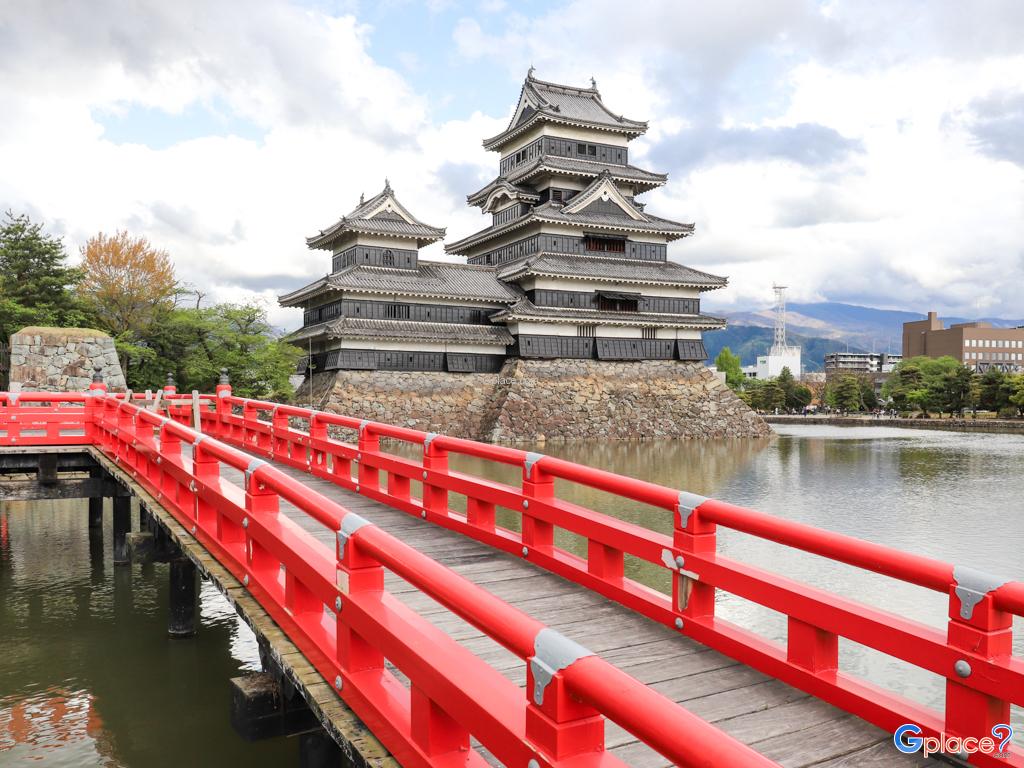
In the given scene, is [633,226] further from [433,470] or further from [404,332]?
[433,470]

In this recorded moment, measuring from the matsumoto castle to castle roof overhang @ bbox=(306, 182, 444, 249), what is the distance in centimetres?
7

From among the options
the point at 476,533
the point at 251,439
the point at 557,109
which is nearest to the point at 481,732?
the point at 476,533

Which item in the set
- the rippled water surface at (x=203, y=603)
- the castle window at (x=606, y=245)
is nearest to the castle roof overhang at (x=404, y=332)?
the castle window at (x=606, y=245)

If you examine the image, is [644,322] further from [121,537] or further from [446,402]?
[121,537]

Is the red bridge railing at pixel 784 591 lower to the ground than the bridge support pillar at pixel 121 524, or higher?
higher

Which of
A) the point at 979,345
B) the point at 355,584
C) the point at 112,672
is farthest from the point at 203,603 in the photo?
the point at 979,345

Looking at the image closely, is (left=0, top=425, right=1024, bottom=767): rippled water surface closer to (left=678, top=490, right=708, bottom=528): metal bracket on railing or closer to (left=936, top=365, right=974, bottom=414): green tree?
(left=678, top=490, right=708, bottom=528): metal bracket on railing

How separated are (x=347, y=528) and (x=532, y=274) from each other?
36036 mm

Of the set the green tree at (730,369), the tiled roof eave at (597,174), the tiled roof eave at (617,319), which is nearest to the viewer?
the tiled roof eave at (617,319)

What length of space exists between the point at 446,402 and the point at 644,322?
39.7 ft

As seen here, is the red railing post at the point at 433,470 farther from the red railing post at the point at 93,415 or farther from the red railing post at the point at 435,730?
the red railing post at the point at 93,415

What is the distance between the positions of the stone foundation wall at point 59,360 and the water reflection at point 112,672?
13.8 metres

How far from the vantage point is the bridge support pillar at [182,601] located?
30.1ft

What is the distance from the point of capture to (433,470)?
24.6 ft
